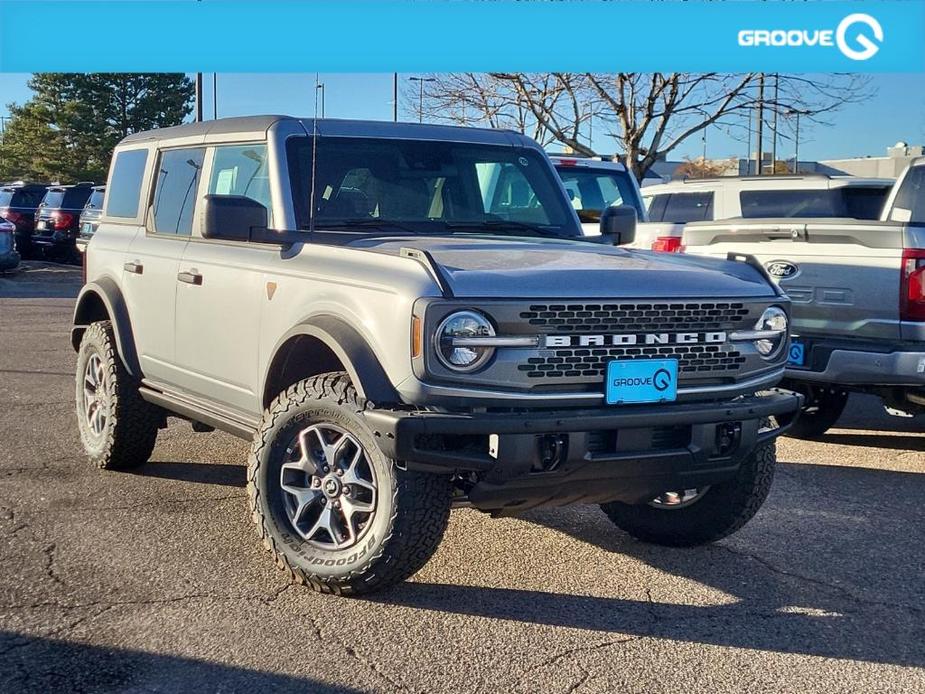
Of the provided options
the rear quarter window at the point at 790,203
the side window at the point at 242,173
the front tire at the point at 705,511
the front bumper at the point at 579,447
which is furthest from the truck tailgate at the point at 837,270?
the rear quarter window at the point at 790,203

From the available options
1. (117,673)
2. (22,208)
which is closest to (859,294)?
(117,673)

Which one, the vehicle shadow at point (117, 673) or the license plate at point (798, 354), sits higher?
the license plate at point (798, 354)

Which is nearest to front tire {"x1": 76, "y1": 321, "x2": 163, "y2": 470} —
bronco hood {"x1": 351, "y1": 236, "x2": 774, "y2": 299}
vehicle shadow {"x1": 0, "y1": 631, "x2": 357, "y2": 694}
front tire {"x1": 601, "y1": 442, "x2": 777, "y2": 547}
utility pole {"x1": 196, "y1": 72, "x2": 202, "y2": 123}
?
bronco hood {"x1": 351, "y1": 236, "x2": 774, "y2": 299}

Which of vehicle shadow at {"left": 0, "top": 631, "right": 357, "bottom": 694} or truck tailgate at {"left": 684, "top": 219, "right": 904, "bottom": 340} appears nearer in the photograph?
vehicle shadow at {"left": 0, "top": 631, "right": 357, "bottom": 694}

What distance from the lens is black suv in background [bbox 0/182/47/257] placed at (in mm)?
27953

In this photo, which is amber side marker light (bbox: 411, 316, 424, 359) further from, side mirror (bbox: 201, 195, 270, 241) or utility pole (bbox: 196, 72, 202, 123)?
utility pole (bbox: 196, 72, 202, 123)

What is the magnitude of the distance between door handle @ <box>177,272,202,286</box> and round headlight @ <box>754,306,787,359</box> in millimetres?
2680

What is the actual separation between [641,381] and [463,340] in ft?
2.43

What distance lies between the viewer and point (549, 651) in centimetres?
405

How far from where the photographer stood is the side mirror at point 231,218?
501 cm

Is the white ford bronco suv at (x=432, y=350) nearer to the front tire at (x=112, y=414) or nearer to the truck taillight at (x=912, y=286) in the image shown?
the front tire at (x=112, y=414)

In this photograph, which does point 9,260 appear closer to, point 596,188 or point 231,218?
point 596,188

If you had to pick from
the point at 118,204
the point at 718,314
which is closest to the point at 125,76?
A: the point at 118,204

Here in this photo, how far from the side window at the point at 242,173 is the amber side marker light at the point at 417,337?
154 centimetres
